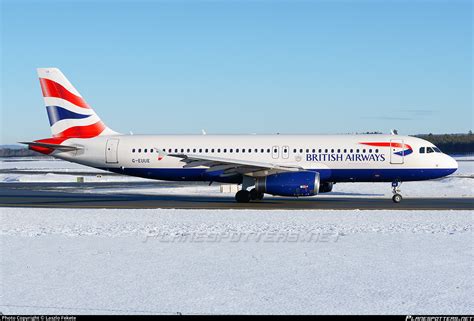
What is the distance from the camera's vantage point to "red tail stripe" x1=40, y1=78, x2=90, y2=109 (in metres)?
33.2

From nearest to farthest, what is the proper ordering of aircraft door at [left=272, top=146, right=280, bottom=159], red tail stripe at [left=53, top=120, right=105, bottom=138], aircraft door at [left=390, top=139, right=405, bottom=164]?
aircraft door at [left=390, top=139, right=405, bottom=164]
aircraft door at [left=272, top=146, right=280, bottom=159]
red tail stripe at [left=53, top=120, right=105, bottom=138]

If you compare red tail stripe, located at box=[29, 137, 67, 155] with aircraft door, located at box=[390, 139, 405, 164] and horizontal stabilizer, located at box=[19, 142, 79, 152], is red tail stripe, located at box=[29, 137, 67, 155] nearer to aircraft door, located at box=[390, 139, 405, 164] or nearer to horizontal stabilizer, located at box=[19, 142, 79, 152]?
horizontal stabilizer, located at box=[19, 142, 79, 152]

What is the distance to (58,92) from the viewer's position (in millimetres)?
33219

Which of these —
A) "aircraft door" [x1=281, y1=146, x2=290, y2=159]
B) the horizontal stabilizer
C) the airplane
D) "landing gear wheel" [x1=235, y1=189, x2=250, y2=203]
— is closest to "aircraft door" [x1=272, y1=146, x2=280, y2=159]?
the airplane

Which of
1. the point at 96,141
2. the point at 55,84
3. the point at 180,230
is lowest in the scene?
the point at 180,230

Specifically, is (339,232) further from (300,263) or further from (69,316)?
(69,316)

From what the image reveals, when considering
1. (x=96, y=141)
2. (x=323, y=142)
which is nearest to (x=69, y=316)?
(x=323, y=142)

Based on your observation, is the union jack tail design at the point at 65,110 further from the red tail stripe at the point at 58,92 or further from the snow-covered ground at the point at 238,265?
the snow-covered ground at the point at 238,265

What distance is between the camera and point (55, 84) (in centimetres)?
3316

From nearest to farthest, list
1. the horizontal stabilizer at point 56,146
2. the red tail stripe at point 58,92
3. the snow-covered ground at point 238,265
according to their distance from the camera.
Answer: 1. the snow-covered ground at point 238,265
2. the horizontal stabilizer at point 56,146
3. the red tail stripe at point 58,92

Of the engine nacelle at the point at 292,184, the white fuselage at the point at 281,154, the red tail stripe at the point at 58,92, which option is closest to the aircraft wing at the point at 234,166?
the engine nacelle at the point at 292,184

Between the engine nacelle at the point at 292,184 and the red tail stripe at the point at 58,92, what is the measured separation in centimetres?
1253

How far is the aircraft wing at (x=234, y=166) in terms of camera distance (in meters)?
27.9

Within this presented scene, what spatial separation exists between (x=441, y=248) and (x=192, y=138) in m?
19.9
